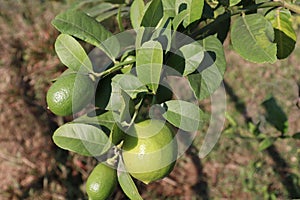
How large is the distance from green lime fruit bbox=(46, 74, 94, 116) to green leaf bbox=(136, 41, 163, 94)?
73 mm

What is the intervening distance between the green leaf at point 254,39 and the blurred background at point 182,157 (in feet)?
5.16

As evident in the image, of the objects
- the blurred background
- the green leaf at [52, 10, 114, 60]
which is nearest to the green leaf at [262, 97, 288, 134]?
the green leaf at [52, 10, 114, 60]

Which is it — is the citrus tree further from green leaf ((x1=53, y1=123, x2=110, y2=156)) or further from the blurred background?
the blurred background

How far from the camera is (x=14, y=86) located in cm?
287

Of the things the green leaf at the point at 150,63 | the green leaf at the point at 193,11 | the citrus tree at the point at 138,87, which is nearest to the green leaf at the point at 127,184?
the citrus tree at the point at 138,87

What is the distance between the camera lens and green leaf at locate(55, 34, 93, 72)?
0.67 meters

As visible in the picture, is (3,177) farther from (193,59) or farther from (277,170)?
(193,59)

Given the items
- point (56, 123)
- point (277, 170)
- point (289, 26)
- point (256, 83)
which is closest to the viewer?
point (289, 26)

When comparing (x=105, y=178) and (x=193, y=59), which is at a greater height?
(x=193, y=59)

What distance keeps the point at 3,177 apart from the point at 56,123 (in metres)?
0.42

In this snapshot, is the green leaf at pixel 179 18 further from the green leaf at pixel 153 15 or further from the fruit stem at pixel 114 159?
the fruit stem at pixel 114 159

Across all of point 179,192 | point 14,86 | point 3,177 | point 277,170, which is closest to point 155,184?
point 179,192

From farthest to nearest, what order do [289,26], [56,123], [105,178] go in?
1. [56,123]
2. [289,26]
3. [105,178]

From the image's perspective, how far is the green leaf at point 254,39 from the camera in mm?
679
